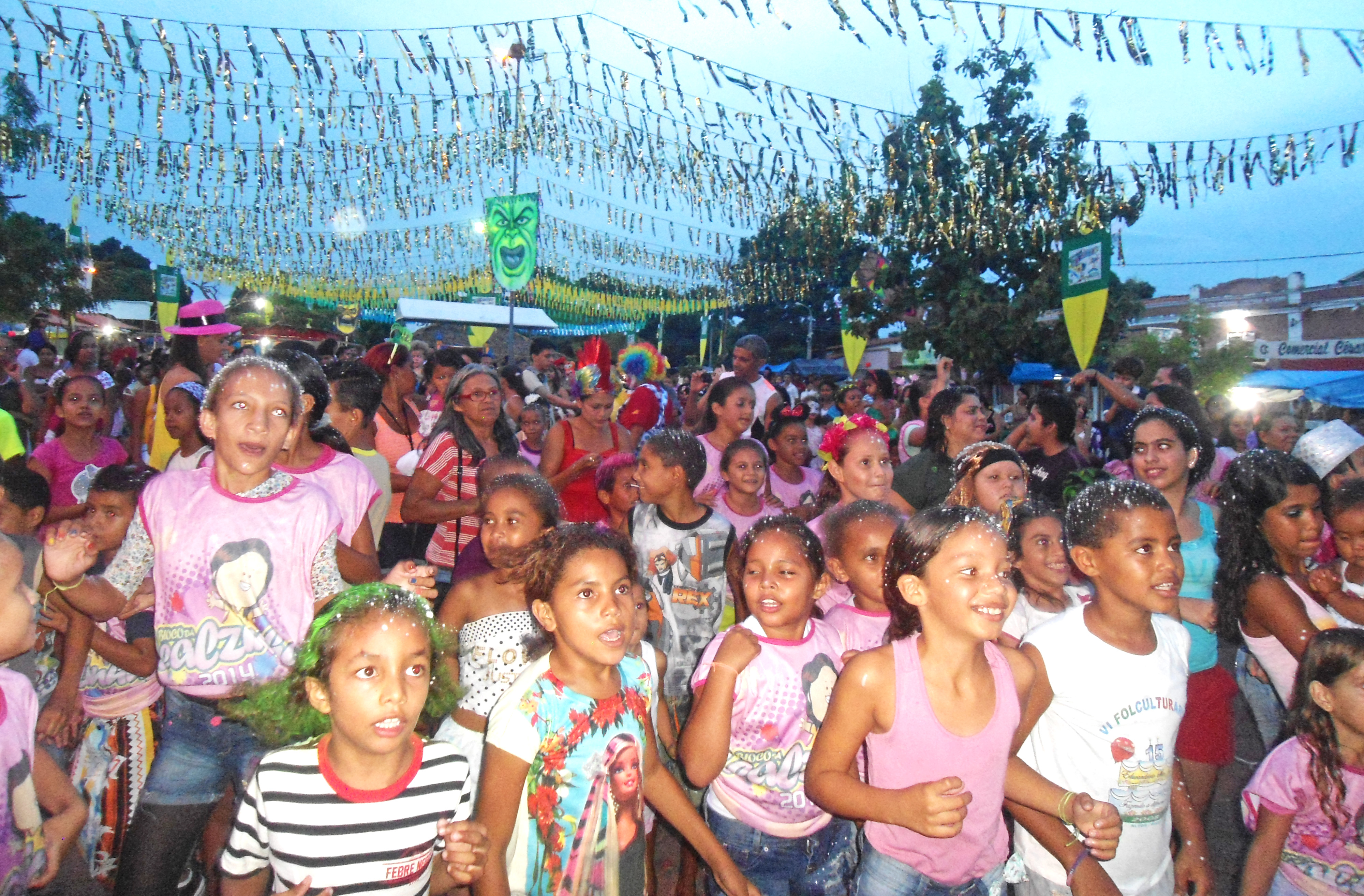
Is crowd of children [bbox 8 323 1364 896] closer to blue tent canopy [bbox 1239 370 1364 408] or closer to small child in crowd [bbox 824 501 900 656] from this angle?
small child in crowd [bbox 824 501 900 656]

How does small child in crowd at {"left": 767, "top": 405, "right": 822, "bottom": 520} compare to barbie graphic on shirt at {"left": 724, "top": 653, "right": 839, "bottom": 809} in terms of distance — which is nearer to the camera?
barbie graphic on shirt at {"left": 724, "top": 653, "right": 839, "bottom": 809}

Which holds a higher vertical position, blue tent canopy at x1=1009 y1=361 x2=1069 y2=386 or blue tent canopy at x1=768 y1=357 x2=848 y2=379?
blue tent canopy at x1=768 y1=357 x2=848 y2=379

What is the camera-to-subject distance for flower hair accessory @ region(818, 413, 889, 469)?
367 centimetres

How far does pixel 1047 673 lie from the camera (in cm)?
238

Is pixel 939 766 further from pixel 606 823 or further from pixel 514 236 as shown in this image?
pixel 514 236

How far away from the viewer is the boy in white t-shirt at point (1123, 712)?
2.30 metres

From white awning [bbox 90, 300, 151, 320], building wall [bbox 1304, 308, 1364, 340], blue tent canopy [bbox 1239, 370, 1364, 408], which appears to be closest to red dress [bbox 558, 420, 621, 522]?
blue tent canopy [bbox 1239, 370, 1364, 408]

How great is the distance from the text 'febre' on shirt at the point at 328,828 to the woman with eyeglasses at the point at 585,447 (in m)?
2.64

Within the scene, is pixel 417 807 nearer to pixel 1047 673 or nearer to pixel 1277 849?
pixel 1047 673

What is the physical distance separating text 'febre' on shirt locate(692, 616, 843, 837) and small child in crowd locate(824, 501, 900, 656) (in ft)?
1.01

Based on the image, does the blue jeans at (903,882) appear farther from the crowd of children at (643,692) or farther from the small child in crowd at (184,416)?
the small child in crowd at (184,416)

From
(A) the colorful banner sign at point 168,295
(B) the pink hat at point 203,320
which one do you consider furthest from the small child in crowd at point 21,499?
(A) the colorful banner sign at point 168,295

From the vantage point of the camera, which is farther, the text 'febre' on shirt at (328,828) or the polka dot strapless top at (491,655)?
the polka dot strapless top at (491,655)

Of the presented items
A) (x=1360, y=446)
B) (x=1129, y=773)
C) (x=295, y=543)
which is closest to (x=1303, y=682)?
(x=1129, y=773)
